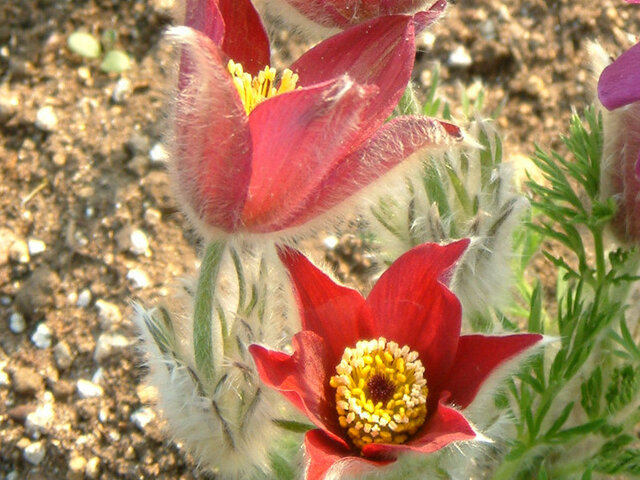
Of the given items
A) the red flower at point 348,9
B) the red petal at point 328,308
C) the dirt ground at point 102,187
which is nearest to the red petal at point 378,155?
the red petal at point 328,308

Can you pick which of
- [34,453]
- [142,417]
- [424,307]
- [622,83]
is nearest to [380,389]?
[424,307]

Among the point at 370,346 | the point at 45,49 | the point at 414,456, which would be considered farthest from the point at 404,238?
the point at 45,49

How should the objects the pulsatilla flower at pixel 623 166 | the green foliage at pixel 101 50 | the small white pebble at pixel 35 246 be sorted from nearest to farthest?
1. the pulsatilla flower at pixel 623 166
2. the small white pebble at pixel 35 246
3. the green foliage at pixel 101 50

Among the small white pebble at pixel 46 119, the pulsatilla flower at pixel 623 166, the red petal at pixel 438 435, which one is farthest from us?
the small white pebble at pixel 46 119

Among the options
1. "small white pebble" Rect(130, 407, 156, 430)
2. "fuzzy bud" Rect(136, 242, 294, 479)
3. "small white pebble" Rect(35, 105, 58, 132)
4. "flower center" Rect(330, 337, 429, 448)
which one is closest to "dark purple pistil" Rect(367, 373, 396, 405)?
"flower center" Rect(330, 337, 429, 448)

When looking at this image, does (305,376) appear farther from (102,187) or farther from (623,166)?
(102,187)

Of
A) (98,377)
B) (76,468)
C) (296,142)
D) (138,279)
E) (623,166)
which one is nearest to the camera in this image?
(296,142)

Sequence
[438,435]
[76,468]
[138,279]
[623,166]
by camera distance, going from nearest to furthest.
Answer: [438,435]
[623,166]
[76,468]
[138,279]

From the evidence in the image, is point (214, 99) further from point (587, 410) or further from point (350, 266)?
point (350, 266)

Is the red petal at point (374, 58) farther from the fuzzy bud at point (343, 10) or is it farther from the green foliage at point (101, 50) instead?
the green foliage at point (101, 50)
